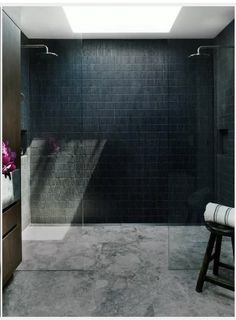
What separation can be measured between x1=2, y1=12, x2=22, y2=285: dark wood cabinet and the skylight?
69cm

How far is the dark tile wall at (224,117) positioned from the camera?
2.36 metres

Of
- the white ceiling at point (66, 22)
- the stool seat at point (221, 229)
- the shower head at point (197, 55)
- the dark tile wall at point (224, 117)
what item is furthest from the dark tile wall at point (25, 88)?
the stool seat at point (221, 229)

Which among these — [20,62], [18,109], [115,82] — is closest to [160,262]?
[18,109]

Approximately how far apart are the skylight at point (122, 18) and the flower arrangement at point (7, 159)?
1365 millimetres

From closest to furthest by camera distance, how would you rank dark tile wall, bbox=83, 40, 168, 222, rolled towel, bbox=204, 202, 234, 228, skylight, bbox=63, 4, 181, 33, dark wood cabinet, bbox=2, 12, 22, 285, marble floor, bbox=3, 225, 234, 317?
marble floor, bbox=3, 225, 234, 317 → rolled towel, bbox=204, 202, 234, 228 → dark wood cabinet, bbox=2, 12, 22, 285 → skylight, bbox=63, 4, 181, 33 → dark tile wall, bbox=83, 40, 168, 222

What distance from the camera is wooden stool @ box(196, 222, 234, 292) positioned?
2.16 m

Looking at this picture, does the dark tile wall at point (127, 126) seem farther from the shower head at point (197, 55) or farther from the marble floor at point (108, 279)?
the shower head at point (197, 55)

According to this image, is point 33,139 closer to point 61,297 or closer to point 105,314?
point 61,297

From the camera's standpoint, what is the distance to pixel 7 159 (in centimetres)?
225

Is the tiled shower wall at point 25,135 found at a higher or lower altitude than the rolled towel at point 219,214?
higher

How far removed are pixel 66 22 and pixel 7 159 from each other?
1416mm

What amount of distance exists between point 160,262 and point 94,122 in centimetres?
208

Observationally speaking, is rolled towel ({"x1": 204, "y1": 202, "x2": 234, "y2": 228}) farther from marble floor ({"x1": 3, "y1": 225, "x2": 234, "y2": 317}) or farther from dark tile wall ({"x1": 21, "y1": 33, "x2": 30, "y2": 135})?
dark tile wall ({"x1": 21, "y1": 33, "x2": 30, "y2": 135})

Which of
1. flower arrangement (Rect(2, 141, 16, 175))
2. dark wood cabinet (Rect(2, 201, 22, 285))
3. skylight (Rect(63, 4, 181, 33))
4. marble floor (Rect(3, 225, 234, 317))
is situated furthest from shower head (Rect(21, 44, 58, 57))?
marble floor (Rect(3, 225, 234, 317))
